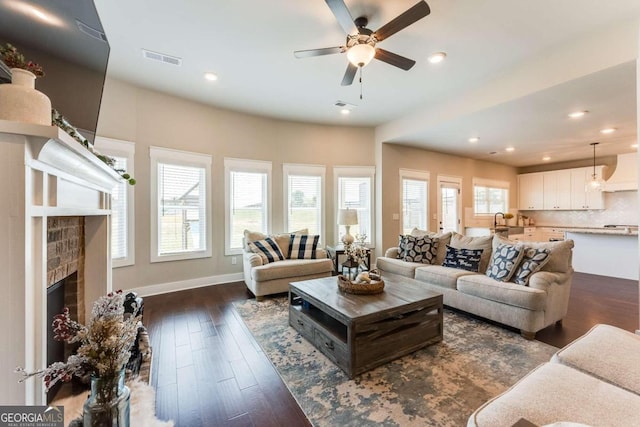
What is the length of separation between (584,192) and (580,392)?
8.25m

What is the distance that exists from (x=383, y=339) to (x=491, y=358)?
98cm

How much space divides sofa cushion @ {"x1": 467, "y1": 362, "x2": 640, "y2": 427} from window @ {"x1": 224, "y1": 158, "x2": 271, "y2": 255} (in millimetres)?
→ 4398

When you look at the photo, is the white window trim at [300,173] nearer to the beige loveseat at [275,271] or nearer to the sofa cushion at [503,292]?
the beige loveseat at [275,271]

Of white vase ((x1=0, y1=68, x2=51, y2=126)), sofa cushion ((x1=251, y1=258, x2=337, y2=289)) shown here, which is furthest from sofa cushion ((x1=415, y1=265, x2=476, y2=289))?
white vase ((x1=0, y1=68, x2=51, y2=126))

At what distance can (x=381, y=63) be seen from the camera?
10.6 feet

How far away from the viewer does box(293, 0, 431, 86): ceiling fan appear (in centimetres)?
202

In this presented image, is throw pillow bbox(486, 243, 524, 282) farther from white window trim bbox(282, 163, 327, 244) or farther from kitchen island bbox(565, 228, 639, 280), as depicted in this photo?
kitchen island bbox(565, 228, 639, 280)

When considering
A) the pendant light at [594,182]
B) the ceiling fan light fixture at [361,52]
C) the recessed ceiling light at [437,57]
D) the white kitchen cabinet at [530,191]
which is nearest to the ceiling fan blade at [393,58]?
the ceiling fan light fixture at [361,52]

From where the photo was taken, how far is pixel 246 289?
434 centimetres

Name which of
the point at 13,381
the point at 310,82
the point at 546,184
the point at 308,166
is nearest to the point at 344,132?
the point at 308,166

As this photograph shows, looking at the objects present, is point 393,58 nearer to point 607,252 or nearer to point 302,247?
point 302,247

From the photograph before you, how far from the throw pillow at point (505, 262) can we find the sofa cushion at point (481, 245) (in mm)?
297

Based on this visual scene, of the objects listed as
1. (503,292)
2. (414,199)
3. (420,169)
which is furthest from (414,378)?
(420,169)

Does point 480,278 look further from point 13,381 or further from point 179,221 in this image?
point 179,221
